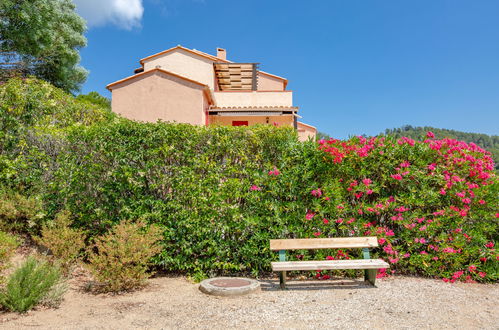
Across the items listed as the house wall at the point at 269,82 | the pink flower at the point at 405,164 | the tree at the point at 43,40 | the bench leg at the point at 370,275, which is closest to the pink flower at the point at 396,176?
the pink flower at the point at 405,164

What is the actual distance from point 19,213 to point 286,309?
583cm

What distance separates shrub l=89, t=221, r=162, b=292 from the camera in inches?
199

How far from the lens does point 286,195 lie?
20.0 feet

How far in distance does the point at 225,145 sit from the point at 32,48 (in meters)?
17.6

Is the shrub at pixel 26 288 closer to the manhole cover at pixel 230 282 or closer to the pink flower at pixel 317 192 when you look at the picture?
the manhole cover at pixel 230 282

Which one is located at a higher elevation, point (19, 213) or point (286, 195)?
point (286, 195)

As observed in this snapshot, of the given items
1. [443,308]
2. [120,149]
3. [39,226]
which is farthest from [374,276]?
[39,226]

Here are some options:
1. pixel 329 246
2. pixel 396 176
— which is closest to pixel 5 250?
pixel 329 246

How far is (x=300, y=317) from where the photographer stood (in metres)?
4.30

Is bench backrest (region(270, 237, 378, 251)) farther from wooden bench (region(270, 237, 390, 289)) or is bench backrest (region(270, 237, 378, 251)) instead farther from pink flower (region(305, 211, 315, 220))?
pink flower (region(305, 211, 315, 220))

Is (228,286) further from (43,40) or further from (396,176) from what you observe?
(43,40)

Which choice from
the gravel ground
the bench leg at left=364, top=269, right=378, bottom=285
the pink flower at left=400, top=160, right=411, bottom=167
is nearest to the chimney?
the pink flower at left=400, top=160, right=411, bottom=167

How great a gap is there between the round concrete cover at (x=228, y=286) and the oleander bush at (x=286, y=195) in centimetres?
34

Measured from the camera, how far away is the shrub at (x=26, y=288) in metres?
4.16
